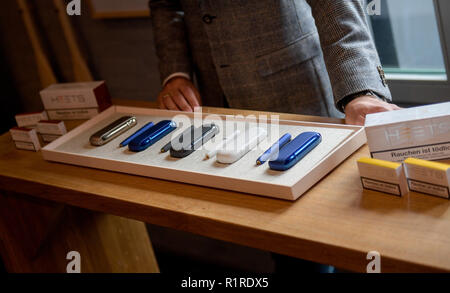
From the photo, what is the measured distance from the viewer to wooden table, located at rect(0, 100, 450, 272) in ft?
2.39

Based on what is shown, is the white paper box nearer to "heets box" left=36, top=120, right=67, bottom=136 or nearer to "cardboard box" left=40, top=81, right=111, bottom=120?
Result: "cardboard box" left=40, top=81, right=111, bottom=120

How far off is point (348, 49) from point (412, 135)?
329 millimetres

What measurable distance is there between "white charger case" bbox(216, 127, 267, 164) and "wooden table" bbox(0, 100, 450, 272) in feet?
0.21

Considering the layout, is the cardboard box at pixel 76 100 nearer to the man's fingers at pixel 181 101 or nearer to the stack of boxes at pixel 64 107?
the stack of boxes at pixel 64 107

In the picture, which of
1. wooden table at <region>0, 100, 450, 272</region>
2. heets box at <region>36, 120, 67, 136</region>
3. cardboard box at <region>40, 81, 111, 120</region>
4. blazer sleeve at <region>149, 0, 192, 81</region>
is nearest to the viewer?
wooden table at <region>0, 100, 450, 272</region>

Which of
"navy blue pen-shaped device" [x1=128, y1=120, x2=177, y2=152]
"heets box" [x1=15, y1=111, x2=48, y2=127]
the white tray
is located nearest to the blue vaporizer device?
the white tray

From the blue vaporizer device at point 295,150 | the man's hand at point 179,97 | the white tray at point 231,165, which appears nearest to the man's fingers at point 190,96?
the man's hand at point 179,97

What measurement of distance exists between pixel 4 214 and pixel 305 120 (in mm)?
835

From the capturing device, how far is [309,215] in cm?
83

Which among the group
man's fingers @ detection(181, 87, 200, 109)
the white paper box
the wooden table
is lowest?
the wooden table

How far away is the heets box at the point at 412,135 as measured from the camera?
2.81 ft
